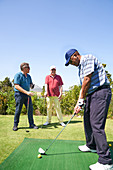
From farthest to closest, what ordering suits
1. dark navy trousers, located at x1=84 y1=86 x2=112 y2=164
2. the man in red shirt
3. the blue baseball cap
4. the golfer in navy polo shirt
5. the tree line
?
the tree line, the man in red shirt, the golfer in navy polo shirt, the blue baseball cap, dark navy trousers, located at x1=84 y1=86 x2=112 y2=164

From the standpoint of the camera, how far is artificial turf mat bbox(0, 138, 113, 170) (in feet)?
7.62

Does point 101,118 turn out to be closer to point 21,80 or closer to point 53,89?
point 21,80

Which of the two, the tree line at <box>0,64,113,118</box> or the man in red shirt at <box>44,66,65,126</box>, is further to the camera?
the tree line at <box>0,64,113,118</box>

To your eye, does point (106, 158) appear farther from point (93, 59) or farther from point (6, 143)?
point (6, 143)

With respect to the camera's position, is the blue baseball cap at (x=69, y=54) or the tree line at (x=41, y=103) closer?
the blue baseball cap at (x=69, y=54)

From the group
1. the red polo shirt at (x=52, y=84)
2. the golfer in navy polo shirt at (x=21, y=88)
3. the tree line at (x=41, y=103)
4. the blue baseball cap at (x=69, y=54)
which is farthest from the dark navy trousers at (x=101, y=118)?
the tree line at (x=41, y=103)

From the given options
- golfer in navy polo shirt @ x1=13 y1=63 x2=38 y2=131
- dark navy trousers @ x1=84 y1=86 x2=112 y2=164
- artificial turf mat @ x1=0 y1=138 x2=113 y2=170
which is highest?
golfer in navy polo shirt @ x1=13 y1=63 x2=38 y2=131

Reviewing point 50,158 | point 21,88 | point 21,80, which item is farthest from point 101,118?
point 21,80

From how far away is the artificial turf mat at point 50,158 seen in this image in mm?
2322

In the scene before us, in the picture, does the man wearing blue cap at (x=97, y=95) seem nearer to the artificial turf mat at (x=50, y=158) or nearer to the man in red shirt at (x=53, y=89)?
the artificial turf mat at (x=50, y=158)

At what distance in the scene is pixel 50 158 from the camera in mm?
2611

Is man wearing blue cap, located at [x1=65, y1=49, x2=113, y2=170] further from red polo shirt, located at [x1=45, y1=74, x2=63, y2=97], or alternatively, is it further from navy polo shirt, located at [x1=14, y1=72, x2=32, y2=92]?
red polo shirt, located at [x1=45, y1=74, x2=63, y2=97]

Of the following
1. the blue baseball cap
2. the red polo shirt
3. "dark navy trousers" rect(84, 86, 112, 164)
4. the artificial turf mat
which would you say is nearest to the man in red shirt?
the red polo shirt

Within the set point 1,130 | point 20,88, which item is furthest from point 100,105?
point 1,130
